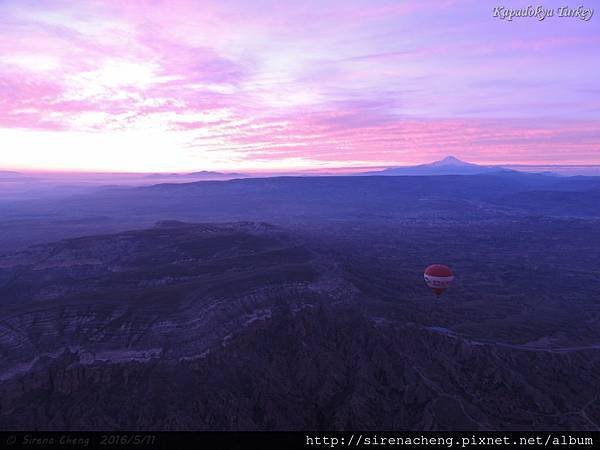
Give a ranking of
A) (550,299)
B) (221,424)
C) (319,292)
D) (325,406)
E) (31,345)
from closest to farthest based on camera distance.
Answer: (221,424) < (325,406) < (31,345) < (319,292) < (550,299)

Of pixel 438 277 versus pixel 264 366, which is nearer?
pixel 264 366

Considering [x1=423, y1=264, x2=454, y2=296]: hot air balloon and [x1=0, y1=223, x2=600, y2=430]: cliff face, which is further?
[x1=423, y1=264, x2=454, y2=296]: hot air balloon

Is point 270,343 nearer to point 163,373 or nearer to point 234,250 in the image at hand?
point 163,373

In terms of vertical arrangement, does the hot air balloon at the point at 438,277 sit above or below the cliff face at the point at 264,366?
above

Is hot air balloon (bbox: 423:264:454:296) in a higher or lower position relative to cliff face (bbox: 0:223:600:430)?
higher

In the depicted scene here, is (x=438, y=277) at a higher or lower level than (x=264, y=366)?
higher

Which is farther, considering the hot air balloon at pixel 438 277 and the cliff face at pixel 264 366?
the hot air balloon at pixel 438 277
